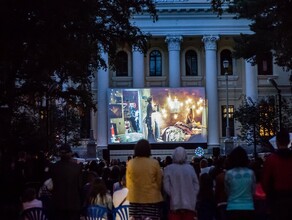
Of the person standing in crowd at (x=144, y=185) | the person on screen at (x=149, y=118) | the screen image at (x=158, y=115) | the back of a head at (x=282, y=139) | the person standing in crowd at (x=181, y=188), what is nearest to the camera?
the back of a head at (x=282, y=139)

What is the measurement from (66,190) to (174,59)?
4963 cm

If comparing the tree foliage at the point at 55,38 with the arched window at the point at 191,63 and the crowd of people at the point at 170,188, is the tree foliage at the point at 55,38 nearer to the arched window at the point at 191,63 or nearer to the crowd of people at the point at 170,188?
the crowd of people at the point at 170,188

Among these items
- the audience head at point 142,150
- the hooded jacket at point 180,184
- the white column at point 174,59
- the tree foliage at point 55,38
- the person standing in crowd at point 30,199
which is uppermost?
the white column at point 174,59

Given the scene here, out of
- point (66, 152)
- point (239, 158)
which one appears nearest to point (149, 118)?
point (66, 152)

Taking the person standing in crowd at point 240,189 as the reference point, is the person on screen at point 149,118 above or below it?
above

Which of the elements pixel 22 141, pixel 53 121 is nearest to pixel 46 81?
pixel 22 141

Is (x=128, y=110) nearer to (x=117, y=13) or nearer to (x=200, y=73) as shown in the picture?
(x=200, y=73)

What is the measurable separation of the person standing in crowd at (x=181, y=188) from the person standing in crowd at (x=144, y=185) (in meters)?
0.16

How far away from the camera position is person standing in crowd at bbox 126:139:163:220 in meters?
10.2

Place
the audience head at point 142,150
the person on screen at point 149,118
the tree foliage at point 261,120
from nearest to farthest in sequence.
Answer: the audience head at point 142,150 → the tree foliage at point 261,120 → the person on screen at point 149,118

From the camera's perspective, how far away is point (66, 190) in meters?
11.1

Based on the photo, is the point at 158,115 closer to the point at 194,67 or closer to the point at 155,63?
the point at 155,63

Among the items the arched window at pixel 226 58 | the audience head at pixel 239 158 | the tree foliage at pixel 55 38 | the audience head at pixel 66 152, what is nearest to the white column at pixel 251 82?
the arched window at pixel 226 58

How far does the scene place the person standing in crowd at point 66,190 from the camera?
11055mm
